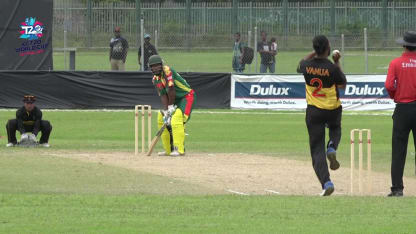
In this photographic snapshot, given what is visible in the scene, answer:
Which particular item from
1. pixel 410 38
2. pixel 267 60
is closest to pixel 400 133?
pixel 410 38

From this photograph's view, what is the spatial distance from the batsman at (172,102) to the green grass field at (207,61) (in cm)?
1708

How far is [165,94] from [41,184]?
185 inches

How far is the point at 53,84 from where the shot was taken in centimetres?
2825

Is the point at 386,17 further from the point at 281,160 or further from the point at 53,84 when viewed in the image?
the point at 281,160

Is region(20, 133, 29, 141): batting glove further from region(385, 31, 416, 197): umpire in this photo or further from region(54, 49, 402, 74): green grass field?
region(54, 49, 402, 74): green grass field

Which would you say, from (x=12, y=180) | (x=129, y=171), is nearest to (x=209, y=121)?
(x=129, y=171)

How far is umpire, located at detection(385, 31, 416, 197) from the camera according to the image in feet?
38.5

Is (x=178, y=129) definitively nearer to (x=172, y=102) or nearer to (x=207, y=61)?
(x=172, y=102)

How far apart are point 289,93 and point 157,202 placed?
59.2 ft

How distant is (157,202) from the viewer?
35.3ft

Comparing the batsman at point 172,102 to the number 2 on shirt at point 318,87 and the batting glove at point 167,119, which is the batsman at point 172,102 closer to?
the batting glove at point 167,119

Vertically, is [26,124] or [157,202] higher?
[26,124]

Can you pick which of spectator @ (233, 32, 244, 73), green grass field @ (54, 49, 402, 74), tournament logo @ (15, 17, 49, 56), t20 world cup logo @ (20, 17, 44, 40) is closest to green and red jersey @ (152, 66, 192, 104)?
tournament logo @ (15, 17, 49, 56)

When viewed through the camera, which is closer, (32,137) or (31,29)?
(32,137)
